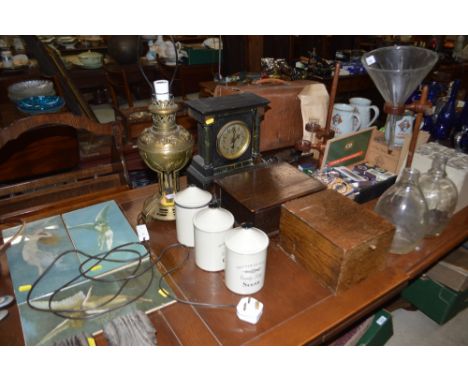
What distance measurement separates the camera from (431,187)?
111cm

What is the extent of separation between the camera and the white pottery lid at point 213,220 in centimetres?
88

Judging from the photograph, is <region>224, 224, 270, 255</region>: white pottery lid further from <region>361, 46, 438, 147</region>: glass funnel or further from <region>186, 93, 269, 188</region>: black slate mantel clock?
<region>361, 46, 438, 147</region>: glass funnel

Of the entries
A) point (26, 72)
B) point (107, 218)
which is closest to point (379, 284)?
point (107, 218)

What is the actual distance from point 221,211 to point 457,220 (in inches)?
32.2

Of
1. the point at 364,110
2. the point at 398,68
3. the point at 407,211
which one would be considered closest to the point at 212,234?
the point at 407,211

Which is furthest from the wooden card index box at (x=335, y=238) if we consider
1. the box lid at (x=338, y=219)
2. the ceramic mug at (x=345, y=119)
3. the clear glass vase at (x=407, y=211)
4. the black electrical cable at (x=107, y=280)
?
the ceramic mug at (x=345, y=119)

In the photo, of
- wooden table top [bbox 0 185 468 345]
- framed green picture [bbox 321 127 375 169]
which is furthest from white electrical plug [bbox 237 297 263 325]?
framed green picture [bbox 321 127 375 169]

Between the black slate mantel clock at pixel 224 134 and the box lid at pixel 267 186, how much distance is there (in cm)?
8

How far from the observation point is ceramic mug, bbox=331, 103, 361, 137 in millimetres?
1470

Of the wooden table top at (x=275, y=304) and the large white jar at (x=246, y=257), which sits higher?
the large white jar at (x=246, y=257)

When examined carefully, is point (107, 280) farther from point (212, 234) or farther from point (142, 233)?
point (212, 234)

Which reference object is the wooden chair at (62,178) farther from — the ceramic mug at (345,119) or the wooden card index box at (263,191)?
the ceramic mug at (345,119)

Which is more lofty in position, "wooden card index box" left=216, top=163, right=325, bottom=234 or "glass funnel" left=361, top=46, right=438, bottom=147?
"glass funnel" left=361, top=46, right=438, bottom=147

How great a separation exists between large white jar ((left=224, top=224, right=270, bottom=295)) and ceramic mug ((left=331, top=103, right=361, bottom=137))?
0.81 meters
